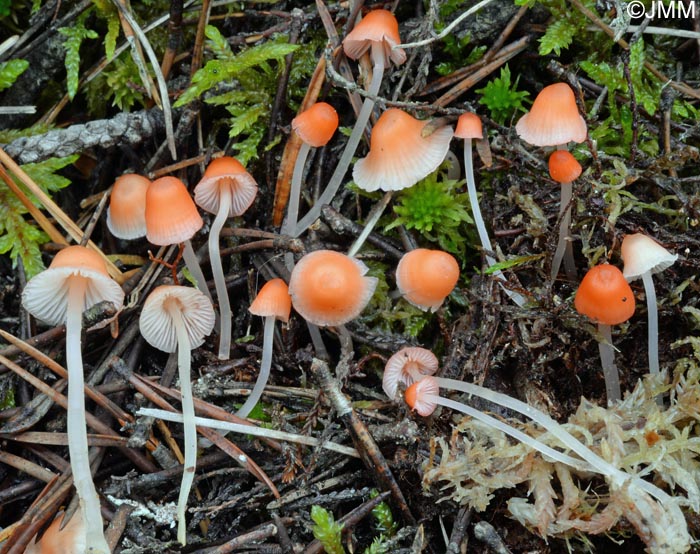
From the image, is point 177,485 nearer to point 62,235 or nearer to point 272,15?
point 62,235

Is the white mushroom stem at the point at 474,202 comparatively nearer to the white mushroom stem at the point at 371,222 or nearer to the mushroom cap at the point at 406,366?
the white mushroom stem at the point at 371,222

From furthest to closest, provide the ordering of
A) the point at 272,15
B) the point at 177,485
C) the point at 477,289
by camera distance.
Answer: the point at 272,15 → the point at 477,289 → the point at 177,485

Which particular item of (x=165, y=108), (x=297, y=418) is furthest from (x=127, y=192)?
(x=297, y=418)

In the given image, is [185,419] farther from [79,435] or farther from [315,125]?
[315,125]

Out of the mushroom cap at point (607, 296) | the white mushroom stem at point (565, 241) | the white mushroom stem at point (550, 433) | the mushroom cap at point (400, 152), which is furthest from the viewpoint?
the mushroom cap at point (400, 152)

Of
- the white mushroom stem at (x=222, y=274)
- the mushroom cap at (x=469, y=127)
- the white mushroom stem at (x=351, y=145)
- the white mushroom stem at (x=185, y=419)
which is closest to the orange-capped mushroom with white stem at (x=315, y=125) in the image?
the white mushroom stem at (x=351, y=145)
